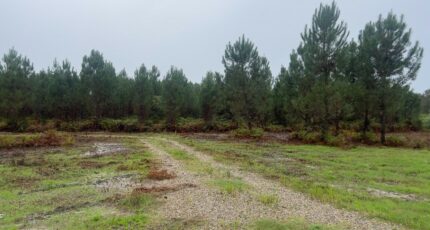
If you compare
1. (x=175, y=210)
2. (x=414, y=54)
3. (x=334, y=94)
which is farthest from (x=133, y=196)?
(x=414, y=54)

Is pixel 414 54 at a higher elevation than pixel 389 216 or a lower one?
higher

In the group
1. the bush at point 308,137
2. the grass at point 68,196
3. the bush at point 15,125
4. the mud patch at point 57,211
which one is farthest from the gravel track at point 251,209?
the bush at point 15,125

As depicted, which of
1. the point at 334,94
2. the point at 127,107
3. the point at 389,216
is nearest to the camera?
the point at 389,216

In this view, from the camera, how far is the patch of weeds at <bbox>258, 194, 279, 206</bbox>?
11.8 meters

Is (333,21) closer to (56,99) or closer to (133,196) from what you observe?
(133,196)

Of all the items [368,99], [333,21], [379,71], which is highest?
[333,21]

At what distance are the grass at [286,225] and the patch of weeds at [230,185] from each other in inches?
135

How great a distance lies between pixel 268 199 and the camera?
12078 millimetres

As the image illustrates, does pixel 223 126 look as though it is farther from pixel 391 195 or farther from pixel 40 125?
pixel 391 195

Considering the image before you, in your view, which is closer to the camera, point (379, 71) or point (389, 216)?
point (389, 216)

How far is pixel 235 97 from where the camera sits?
146 feet

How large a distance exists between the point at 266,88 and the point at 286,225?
3819cm

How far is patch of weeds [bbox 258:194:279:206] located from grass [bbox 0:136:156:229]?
3.85 m

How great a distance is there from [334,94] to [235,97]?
46.0ft
